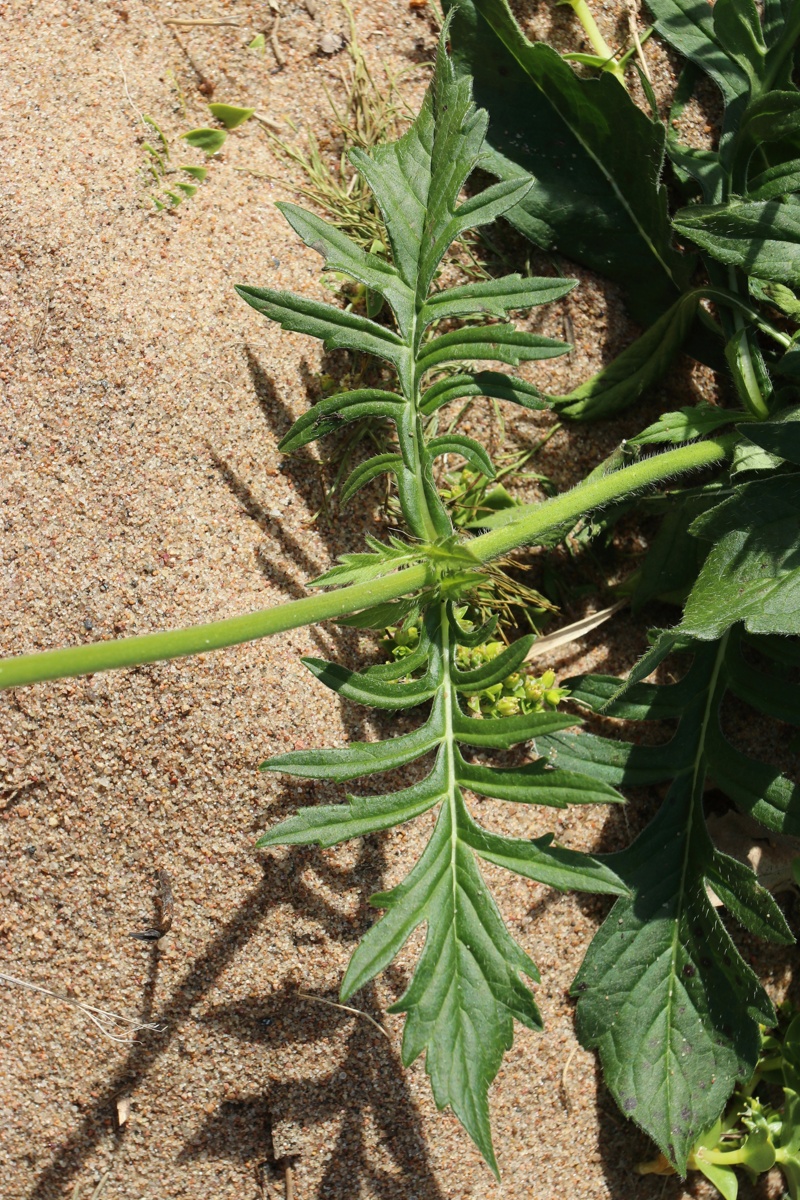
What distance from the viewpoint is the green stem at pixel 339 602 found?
132 centimetres

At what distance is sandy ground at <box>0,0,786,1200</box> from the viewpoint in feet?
7.45

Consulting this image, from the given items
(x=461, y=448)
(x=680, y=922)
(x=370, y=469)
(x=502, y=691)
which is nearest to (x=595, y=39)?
(x=461, y=448)

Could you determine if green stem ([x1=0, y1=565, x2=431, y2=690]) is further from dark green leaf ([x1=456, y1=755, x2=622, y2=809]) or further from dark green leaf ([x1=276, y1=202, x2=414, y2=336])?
dark green leaf ([x1=276, y1=202, x2=414, y2=336])

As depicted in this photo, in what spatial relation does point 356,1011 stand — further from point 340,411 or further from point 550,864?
point 340,411

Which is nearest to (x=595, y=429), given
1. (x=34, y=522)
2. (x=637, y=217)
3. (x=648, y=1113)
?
(x=637, y=217)

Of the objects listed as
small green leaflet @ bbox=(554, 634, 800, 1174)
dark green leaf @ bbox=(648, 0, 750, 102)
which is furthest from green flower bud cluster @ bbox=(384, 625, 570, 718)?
dark green leaf @ bbox=(648, 0, 750, 102)

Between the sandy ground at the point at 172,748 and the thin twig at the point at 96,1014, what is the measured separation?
1cm

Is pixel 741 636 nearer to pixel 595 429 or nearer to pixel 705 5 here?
pixel 595 429

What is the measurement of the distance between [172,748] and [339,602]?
0.70 meters

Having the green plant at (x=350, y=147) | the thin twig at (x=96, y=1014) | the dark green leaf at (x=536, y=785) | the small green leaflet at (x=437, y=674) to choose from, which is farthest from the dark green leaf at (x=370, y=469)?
the thin twig at (x=96, y=1014)

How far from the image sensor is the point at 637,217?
8.52ft

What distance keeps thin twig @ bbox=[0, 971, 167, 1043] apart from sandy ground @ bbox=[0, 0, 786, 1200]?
13 mm

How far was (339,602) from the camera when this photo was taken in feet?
5.95

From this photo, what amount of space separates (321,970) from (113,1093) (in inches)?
21.5
